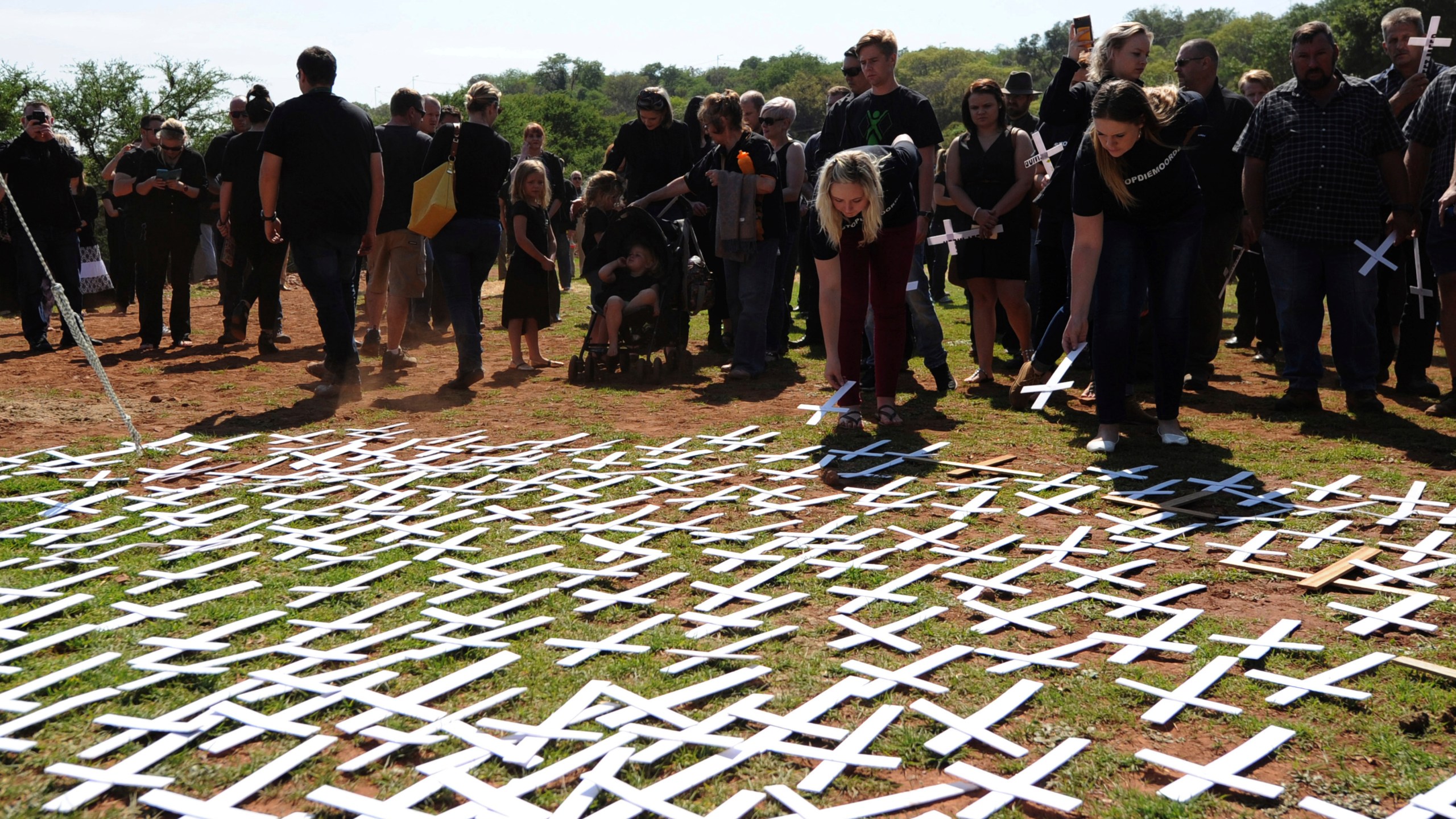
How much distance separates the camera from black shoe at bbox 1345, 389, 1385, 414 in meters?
7.08

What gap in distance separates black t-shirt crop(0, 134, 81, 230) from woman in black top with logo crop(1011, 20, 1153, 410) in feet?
26.6

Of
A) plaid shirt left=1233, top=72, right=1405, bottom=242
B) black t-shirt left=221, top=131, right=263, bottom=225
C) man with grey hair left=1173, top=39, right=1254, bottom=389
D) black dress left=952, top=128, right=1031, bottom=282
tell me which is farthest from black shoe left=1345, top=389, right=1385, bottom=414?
black t-shirt left=221, top=131, right=263, bottom=225

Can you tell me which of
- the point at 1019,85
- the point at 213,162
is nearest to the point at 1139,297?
the point at 1019,85

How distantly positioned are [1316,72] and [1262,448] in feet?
7.59

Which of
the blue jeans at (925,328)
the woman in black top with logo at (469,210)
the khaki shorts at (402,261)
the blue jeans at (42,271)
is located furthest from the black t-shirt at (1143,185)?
the blue jeans at (42,271)

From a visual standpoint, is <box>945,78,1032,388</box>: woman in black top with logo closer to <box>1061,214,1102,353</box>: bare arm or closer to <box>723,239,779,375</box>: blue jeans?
<box>723,239,779,375</box>: blue jeans

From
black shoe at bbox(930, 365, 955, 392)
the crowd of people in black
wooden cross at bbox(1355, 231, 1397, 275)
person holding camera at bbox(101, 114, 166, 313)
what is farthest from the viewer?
person holding camera at bbox(101, 114, 166, 313)

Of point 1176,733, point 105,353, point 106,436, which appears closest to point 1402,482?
point 1176,733

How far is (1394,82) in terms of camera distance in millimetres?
8117

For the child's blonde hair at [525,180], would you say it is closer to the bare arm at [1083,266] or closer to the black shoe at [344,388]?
the black shoe at [344,388]

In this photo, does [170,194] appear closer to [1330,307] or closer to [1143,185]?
[1143,185]

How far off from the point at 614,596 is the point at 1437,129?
19.4ft

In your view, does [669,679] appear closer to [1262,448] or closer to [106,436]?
[1262,448]

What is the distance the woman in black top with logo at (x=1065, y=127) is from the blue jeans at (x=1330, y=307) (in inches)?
48.5
